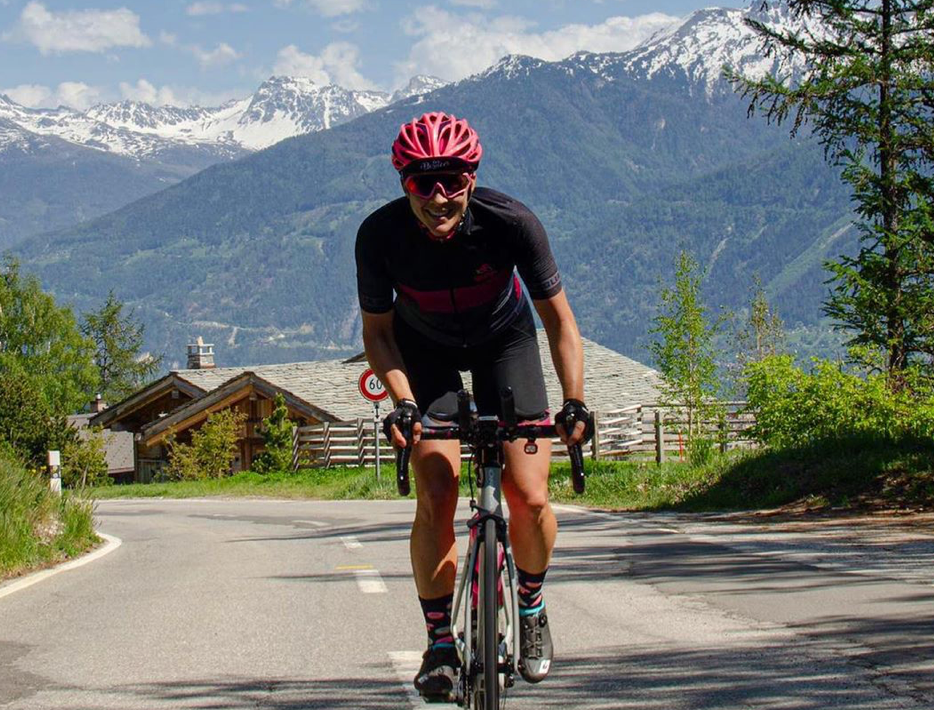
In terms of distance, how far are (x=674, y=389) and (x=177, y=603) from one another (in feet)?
86.3

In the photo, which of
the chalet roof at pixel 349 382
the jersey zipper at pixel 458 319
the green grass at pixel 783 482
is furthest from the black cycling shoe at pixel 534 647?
the chalet roof at pixel 349 382

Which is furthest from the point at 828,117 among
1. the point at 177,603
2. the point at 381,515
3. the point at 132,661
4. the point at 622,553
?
the point at 132,661

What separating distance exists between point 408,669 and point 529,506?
5.38 feet

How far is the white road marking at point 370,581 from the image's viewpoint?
1031 centimetres

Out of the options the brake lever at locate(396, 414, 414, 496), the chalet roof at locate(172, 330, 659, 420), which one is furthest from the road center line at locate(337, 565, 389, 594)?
the chalet roof at locate(172, 330, 659, 420)

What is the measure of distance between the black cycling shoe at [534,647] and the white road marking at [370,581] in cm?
452

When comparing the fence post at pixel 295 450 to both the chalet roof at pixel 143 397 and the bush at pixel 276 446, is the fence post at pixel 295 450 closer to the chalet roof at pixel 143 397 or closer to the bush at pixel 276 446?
the bush at pixel 276 446

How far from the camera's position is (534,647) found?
5.68 meters

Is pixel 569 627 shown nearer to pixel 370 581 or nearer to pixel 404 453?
pixel 404 453

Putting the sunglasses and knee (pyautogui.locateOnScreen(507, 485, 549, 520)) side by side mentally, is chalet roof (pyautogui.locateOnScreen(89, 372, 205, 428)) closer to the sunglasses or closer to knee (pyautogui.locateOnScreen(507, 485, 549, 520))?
knee (pyautogui.locateOnScreen(507, 485, 549, 520))

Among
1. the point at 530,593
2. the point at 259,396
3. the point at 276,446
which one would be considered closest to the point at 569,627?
the point at 530,593

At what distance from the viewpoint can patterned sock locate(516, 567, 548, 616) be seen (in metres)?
5.77

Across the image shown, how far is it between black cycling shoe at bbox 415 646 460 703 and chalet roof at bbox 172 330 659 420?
152ft

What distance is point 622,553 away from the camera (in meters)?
12.3
